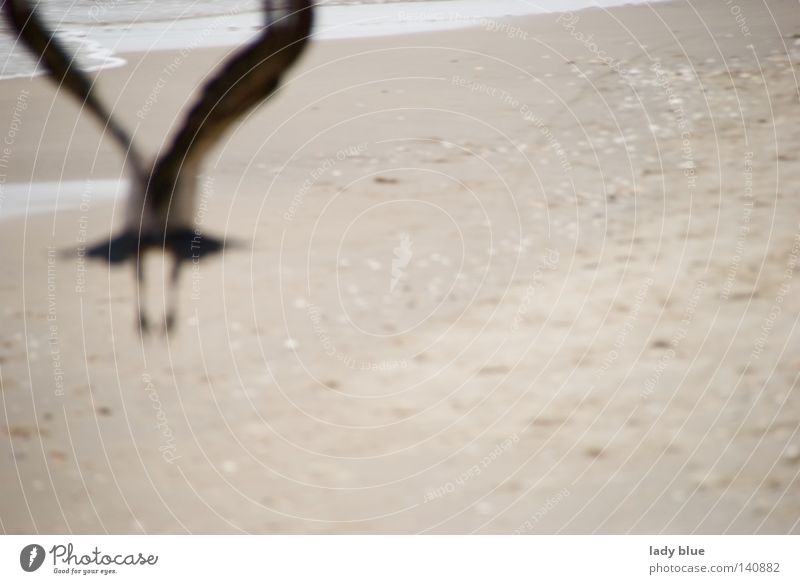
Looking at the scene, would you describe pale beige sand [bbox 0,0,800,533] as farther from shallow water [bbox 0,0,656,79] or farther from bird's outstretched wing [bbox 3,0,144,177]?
shallow water [bbox 0,0,656,79]

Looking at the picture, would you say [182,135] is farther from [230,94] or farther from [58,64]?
[58,64]

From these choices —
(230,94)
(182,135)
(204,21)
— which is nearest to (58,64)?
(182,135)

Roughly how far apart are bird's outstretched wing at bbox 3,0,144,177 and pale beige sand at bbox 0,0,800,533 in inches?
2.9

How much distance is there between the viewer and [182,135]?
237cm

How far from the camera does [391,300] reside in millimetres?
1979

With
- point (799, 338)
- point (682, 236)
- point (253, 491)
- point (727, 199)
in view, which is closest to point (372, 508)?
point (253, 491)

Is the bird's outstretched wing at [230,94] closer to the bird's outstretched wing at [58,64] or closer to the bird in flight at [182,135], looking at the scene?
the bird in flight at [182,135]

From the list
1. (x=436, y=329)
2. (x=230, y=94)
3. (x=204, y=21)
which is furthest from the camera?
(x=204, y=21)

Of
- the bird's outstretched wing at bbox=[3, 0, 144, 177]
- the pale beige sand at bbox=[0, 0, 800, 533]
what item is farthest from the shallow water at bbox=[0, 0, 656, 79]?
the pale beige sand at bbox=[0, 0, 800, 533]

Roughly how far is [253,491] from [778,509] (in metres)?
1.00

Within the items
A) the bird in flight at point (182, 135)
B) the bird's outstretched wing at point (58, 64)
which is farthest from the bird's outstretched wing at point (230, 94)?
the bird's outstretched wing at point (58, 64)

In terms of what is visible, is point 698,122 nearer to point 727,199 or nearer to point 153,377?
point 727,199

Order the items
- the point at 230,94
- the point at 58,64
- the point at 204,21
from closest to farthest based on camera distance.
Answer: the point at 230,94 → the point at 58,64 → the point at 204,21

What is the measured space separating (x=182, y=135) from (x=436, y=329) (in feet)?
3.45
